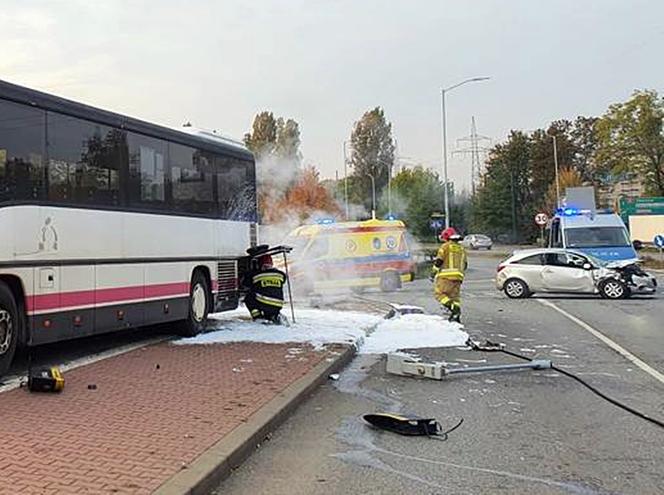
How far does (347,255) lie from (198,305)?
12.9 metres

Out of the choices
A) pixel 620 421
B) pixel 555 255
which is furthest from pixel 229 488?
pixel 555 255

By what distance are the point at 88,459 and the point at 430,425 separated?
2925 mm

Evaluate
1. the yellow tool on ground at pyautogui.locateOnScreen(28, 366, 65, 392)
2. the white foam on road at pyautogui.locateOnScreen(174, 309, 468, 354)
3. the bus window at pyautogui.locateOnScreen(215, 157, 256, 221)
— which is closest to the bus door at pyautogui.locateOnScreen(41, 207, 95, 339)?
the yellow tool on ground at pyautogui.locateOnScreen(28, 366, 65, 392)

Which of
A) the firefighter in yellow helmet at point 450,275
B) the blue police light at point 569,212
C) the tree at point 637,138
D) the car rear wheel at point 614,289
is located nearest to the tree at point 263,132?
the blue police light at point 569,212

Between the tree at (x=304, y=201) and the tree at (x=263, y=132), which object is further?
the tree at (x=263, y=132)

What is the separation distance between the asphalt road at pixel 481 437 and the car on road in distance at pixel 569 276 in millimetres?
10357

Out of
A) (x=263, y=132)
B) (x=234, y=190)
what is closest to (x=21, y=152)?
(x=234, y=190)

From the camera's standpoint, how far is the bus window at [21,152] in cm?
845

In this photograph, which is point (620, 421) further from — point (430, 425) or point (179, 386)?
point (179, 386)

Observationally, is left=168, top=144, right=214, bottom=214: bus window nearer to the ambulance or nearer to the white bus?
the white bus

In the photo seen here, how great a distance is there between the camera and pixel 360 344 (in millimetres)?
12492

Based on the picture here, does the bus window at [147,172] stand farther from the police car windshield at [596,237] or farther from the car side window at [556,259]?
the police car windshield at [596,237]

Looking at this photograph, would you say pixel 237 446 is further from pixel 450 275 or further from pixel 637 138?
pixel 637 138

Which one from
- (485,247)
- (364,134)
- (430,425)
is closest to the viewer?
(430,425)
